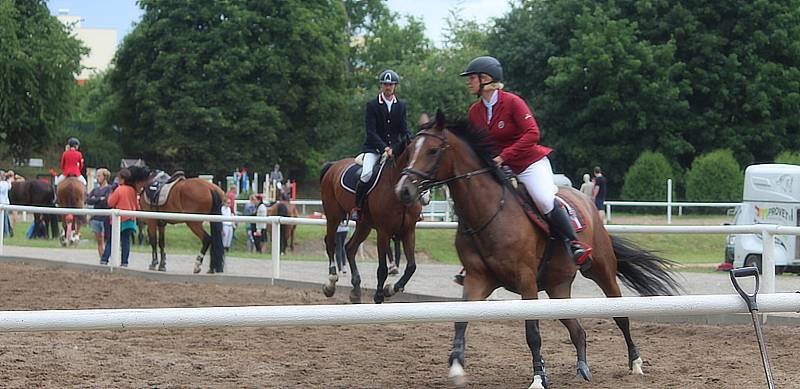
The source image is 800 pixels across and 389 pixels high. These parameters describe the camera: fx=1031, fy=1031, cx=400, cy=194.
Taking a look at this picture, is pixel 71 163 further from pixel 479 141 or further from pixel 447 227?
pixel 479 141

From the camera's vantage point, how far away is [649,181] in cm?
4059

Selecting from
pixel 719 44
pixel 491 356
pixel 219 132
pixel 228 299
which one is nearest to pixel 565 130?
pixel 719 44

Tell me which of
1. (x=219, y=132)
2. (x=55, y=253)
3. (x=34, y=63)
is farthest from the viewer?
(x=219, y=132)

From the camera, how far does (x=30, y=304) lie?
40.9ft

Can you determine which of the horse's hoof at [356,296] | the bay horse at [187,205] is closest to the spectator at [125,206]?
the bay horse at [187,205]

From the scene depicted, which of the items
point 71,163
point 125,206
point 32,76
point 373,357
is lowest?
point 373,357

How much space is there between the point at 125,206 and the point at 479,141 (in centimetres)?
1234

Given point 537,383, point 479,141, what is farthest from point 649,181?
point 537,383

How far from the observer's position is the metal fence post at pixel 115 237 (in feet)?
55.5

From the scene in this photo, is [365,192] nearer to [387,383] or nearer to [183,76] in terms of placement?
[387,383]

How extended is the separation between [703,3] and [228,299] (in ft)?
132

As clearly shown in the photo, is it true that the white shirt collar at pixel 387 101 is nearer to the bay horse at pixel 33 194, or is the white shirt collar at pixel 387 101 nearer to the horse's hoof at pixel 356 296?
the horse's hoof at pixel 356 296

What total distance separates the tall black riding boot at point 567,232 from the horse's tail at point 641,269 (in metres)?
1.18

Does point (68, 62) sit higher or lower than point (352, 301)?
higher
